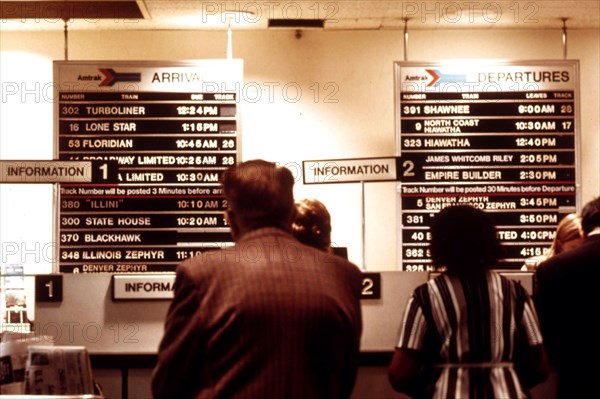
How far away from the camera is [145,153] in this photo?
467 centimetres

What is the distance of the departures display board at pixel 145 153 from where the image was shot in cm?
465

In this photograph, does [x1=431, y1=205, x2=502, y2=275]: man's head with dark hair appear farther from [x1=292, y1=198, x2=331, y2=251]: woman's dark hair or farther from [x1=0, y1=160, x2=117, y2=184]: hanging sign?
[x1=0, y1=160, x2=117, y2=184]: hanging sign

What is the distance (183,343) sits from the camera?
1847mm

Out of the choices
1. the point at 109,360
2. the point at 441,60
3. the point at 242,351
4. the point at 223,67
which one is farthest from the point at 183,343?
the point at 441,60

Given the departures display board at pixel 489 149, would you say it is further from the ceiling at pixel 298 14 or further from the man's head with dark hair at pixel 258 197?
the man's head with dark hair at pixel 258 197

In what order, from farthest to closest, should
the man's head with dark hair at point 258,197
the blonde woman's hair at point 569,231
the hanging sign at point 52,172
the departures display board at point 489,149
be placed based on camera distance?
the departures display board at point 489,149 < the blonde woman's hair at point 569,231 < the hanging sign at point 52,172 < the man's head with dark hair at point 258,197

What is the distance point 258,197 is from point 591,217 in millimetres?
1408

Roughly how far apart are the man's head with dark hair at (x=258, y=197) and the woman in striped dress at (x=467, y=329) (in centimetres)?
51

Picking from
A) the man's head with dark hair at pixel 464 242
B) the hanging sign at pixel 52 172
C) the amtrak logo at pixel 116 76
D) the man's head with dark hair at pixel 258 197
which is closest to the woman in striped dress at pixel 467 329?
the man's head with dark hair at pixel 464 242

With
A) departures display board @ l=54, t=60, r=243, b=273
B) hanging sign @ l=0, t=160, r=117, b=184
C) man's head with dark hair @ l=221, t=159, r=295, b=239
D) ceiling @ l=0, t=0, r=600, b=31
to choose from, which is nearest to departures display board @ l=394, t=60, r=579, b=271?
ceiling @ l=0, t=0, r=600, b=31

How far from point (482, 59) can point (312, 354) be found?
338 centimetres

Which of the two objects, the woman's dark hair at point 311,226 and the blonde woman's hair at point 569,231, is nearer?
the woman's dark hair at point 311,226

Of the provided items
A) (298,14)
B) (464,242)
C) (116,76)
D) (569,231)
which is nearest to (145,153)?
(116,76)

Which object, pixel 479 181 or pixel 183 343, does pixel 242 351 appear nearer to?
pixel 183 343
